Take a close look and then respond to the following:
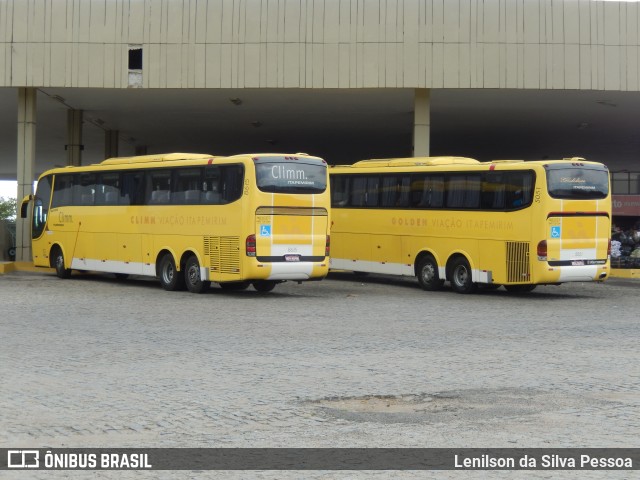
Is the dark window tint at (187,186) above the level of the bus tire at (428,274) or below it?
above

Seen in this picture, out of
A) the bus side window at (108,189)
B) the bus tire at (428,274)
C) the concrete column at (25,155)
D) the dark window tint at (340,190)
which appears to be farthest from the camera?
the concrete column at (25,155)

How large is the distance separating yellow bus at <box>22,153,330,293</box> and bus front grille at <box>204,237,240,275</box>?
0.9 inches

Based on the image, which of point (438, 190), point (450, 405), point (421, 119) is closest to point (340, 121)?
point (421, 119)

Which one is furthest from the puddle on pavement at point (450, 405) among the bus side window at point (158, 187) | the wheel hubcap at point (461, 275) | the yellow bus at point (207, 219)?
the bus side window at point (158, 187)

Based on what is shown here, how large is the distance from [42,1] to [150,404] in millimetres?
23854

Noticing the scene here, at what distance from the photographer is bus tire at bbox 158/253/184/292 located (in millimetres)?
25031

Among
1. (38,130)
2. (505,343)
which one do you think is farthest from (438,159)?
(38,130)

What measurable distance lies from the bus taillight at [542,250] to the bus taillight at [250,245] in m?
6.15

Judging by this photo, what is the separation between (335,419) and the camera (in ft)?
29.7

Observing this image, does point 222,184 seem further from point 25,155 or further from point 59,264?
point 25,155

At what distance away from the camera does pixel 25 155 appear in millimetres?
33531

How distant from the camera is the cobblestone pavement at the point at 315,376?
838 centimetres

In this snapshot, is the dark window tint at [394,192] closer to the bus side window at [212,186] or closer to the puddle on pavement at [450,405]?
the bus side window at [212,186]

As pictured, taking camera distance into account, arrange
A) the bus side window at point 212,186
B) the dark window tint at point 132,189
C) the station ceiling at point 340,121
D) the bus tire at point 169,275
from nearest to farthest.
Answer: the bus side window at point 212,186 → the bus tire at point 169,275 → the dark window tint at point 132,189 → the station ceiling at point 340,121
